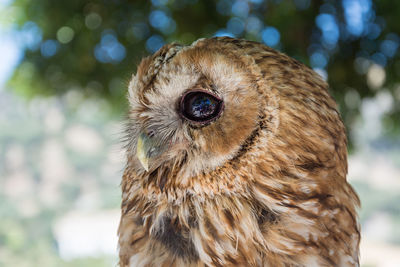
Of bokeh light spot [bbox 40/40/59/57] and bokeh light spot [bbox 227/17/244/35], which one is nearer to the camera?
bokeh light spot [bbox 227/17/244/35]

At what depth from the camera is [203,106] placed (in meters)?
1.03

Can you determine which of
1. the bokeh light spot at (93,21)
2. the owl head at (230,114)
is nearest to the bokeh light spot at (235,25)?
the bokeh light spot at (93,21)

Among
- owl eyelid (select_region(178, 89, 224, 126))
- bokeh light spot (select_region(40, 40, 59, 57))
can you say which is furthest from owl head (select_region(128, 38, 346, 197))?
bokeh light spot (select_region(40, 40, 59, 57))

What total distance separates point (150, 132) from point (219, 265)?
0.41 m

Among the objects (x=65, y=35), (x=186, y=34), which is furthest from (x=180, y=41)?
(x=65, y=35)

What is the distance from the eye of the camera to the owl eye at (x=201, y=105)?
3.35 feet

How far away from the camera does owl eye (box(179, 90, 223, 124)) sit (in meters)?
1.02

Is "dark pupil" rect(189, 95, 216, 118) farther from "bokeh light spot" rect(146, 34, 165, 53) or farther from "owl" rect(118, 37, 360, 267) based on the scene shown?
"bokeh light spot" rect(146, 34, 165, 53)

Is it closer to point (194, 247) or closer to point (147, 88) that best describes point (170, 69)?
point (147, 88)

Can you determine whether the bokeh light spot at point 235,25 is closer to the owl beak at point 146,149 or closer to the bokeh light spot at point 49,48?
the bokeh light spot at point 49,48

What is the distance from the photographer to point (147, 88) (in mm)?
1134

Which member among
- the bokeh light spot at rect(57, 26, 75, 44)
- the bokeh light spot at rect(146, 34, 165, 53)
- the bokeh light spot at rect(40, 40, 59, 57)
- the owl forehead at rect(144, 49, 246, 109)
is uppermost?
the bokeh light spot at rect(146, 34, 165, 53)

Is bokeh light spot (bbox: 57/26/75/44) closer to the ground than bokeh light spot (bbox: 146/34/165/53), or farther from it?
closer to the ground

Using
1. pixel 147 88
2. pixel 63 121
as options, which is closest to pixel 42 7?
pixel 147 88
